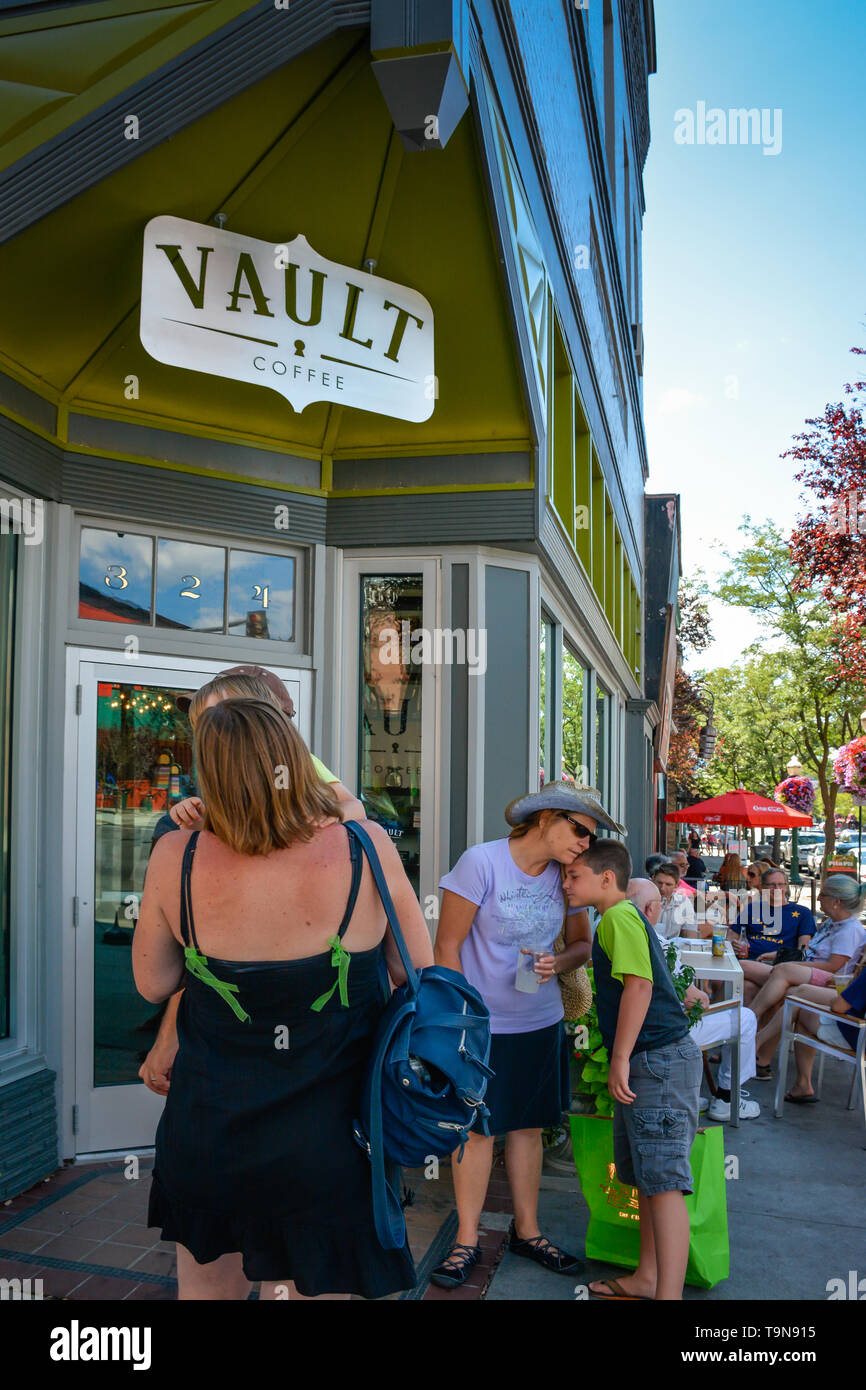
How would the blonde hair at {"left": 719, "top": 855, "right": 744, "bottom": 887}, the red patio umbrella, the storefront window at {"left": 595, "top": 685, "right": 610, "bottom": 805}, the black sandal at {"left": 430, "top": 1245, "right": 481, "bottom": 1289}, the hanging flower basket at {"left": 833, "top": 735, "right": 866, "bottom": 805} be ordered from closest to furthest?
the black sandal at {"left": 430, "top": 1245, "right": 481, "bottom": 1289}, the storefront window at {"left": 595, "top": 685, "right": 610, "bottom": 805}, the hanging flower basket at {"left": 833, "top": 735, "right": 866, "bottom": 805}, the blonde hair at {"left": 719, "top": 855, "right": 744, "bottom": 887}, the red patio umbrella

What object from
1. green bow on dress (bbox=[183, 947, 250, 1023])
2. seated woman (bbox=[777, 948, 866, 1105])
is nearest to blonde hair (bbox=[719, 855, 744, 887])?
seated woman (bbox=[777, 948, 866, 1105])

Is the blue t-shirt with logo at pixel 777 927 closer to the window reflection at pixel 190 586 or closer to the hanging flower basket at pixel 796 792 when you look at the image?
the window reflection at pixel 190 586

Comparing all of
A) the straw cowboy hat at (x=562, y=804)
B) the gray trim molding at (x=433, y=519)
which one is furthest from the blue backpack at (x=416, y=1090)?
the gray trim molding at (x=433, y=519)

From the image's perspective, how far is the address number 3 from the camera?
17.1 feet

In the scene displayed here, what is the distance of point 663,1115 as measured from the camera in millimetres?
3391

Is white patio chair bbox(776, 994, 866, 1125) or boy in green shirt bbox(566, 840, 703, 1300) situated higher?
boy in green shirt bbox(566, 840, 703, 1300)

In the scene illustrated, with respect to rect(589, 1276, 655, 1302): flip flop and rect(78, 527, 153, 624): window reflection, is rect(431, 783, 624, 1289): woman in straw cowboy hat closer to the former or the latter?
rect(589, 1276, 655, 1302): flip flop

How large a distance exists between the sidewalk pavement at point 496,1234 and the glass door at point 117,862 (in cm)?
28

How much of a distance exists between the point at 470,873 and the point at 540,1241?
142 centimetres

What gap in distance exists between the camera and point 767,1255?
4.11 m

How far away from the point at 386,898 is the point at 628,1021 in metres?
1.50

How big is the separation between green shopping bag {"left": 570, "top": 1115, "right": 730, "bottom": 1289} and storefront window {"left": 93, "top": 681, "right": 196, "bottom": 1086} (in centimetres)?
216
